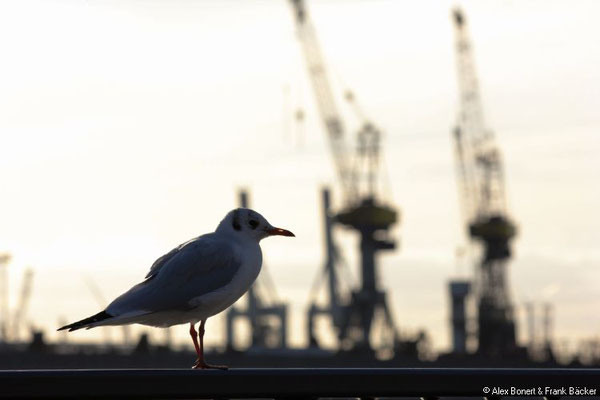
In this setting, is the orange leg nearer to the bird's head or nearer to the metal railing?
the bird's head

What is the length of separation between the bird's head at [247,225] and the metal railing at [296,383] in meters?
3.04

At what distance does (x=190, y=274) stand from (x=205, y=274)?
109 millimetres

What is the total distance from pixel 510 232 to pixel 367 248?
22054 mm

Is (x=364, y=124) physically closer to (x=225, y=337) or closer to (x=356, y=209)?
(x=356, y=209)

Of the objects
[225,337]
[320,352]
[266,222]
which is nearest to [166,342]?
[320,352]

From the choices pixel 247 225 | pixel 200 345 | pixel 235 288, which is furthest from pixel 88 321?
pixel 247 225

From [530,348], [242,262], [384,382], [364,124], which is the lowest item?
[530,348]

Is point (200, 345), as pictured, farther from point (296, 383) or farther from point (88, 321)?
point (296, 383)

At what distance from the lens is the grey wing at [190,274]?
9.69 meters

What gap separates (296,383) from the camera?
6.96 metres

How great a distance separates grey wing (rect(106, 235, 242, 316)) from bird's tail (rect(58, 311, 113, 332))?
66cm

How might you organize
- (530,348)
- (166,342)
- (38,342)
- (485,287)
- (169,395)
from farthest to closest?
1. (485,287)
2. (530,348)
3. (166,342)
4. (38,342)
5. (169,395)

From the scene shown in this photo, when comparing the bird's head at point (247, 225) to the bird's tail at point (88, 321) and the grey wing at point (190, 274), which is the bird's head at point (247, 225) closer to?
the grey wing at point (190, 274)

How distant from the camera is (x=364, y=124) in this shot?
19750 centimetres
